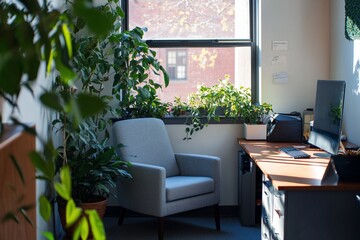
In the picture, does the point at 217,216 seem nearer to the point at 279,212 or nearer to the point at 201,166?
the point at 201,166

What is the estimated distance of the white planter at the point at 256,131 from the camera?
→ 4.01 m

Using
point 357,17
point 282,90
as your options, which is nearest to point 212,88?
point 282,90

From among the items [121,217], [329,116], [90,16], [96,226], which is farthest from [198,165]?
[90,16]

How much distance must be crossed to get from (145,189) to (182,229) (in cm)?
61

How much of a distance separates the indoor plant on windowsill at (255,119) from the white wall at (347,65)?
25.1 inches

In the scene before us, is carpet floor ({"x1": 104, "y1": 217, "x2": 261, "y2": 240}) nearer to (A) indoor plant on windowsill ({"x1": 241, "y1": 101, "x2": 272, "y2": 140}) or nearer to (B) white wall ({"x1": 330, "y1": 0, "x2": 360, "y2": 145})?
(A) indoor plant on windowsill ({"x1": 241, "y1": 101, "x2": 272, "y2": 140})

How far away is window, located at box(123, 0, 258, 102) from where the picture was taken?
430 centimetres

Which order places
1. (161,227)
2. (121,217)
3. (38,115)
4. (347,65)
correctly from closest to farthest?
1. (38,115)
2. (161,227)
3. (347,65)
4. (121,217)

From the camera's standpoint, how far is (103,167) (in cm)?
327

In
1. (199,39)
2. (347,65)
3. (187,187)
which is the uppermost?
(199,39)

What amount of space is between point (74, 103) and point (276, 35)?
3.70m

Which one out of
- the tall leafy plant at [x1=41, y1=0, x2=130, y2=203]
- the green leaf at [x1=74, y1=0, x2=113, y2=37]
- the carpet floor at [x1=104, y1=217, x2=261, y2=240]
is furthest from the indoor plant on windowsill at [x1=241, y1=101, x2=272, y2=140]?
the green leaf at [x1=74, y1=0, x2=113, y2=37]

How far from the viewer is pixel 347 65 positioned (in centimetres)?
373

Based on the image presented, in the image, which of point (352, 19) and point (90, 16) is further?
point (352, 19)
